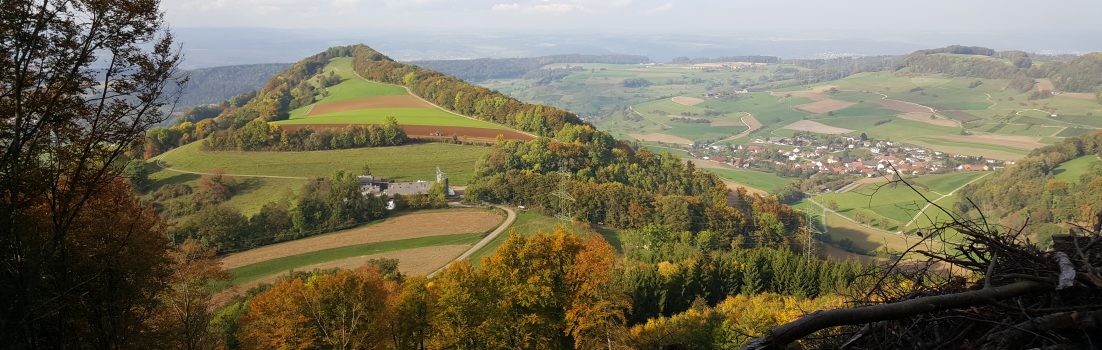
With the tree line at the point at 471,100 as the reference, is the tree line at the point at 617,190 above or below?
below

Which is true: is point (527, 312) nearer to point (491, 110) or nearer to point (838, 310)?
point (838, 310)

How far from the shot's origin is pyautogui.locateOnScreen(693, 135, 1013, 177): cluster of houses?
251ft

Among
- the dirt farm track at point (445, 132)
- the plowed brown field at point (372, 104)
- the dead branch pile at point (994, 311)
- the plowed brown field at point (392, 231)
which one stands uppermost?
the dead branch pile at point (994, 311)

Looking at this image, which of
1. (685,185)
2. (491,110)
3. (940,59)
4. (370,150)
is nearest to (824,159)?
(685,185)

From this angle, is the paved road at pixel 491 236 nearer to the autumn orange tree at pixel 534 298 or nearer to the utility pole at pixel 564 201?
the utility pole at pixel 564 201

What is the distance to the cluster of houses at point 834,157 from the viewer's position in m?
76.4

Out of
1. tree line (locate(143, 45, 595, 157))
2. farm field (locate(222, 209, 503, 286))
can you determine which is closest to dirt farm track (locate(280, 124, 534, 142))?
tree line (locate(143, 45, 595, 157))

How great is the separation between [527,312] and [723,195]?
38490mm

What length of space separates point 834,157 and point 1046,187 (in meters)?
36.2

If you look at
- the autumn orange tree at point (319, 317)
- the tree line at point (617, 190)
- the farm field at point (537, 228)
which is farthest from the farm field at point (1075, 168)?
the autumn orange tree at point (319, 317)

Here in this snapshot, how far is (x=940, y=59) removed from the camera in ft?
500

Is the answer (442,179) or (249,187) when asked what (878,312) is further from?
(249,187)

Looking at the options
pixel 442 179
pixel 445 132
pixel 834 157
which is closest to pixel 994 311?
pixel 442 179

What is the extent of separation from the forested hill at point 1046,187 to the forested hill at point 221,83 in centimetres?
13799
